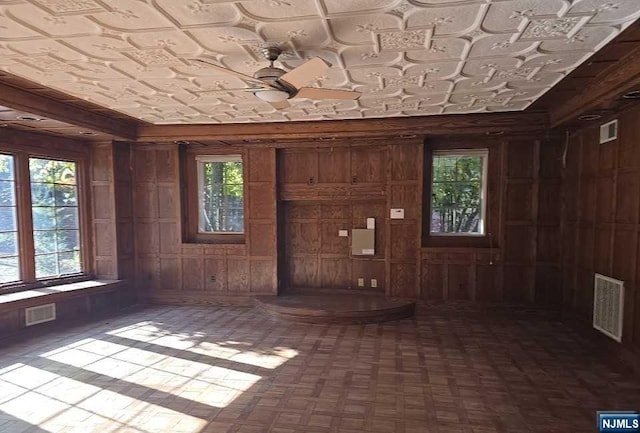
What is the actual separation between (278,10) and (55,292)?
5.18m

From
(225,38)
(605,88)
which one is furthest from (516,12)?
(225,38)

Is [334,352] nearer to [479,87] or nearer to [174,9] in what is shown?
[479,87]

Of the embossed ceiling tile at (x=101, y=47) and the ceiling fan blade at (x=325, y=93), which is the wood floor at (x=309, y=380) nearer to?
A: the ceiling fan blade at (x=325, y=93)

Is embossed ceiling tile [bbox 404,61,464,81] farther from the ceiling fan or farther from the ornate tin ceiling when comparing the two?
the ceiling fan

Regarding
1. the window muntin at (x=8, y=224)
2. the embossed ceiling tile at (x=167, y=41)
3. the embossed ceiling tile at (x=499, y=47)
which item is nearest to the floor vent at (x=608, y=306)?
the embossed ceiling tile at (x=499, y=47)

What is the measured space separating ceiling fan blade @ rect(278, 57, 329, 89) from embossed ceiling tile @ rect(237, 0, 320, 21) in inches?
11.8

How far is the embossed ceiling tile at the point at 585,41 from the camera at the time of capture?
8.37 feet

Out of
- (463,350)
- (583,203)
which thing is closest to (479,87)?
(583,203)

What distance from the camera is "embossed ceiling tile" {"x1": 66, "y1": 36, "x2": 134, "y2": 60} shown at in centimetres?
270

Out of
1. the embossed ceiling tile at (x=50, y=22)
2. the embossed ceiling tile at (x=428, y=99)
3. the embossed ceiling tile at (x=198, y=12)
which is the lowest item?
the embossed ceiling tile at (x=428, y=99)

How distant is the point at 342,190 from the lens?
19.8 ft

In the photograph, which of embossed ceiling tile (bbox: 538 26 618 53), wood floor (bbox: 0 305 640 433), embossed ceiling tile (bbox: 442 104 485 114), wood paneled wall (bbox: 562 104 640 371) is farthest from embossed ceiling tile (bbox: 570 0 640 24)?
wood floor (bbox: 0 305 640 433)

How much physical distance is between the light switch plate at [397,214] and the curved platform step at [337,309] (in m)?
1.36

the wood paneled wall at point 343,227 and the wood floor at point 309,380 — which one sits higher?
the wood paneled wall at point 343,227
